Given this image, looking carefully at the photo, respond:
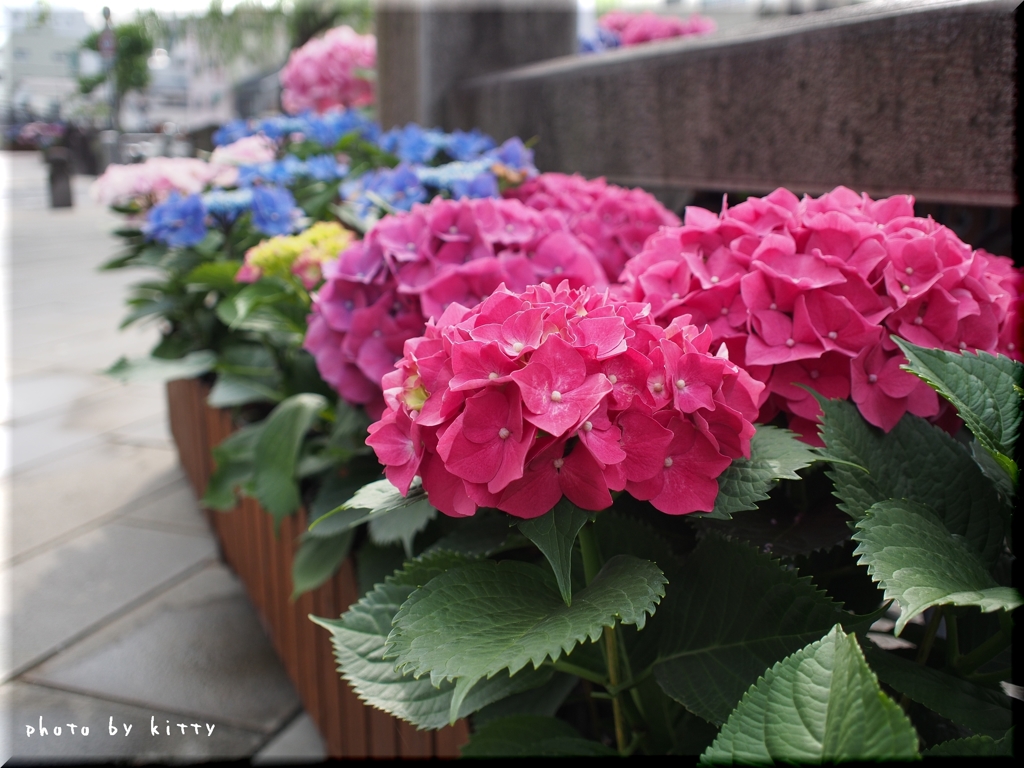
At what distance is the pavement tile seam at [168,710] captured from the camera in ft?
6.38

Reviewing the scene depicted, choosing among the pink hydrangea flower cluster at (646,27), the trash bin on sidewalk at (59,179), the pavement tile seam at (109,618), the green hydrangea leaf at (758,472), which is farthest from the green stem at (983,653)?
the trash bin on sidewalk at (59,179)

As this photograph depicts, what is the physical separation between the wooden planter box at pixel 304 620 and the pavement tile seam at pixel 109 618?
5.0 inches

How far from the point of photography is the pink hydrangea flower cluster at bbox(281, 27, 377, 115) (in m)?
5.31

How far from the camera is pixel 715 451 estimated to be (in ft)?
2.48

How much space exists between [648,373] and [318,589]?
50.4 inches

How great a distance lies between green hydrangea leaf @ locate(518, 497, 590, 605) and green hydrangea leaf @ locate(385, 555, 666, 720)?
Result: 41 millimetres

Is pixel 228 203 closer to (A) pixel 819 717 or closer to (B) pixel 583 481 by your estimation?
(B) pixel 583 481

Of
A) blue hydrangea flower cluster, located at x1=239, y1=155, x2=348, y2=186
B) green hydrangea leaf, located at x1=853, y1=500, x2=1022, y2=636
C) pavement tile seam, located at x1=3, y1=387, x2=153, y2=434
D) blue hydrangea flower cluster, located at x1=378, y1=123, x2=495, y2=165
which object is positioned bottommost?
pavement tile seam, located at x1=3, y1=387, x2=153, y2=434

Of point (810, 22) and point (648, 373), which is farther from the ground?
point (810, 22)


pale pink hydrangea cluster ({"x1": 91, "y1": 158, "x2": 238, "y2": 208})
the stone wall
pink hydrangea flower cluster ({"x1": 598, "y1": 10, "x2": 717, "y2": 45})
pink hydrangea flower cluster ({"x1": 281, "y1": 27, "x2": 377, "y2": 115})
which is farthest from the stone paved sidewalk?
pink hydrangea flower cluster ({"x1": 598, "y1": 10, "x2": 717, "y2": 45})

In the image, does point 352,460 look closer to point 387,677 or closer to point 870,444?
point 387,677

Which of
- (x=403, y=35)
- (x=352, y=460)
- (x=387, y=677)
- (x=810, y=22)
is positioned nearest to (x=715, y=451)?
(x=387, y=677)

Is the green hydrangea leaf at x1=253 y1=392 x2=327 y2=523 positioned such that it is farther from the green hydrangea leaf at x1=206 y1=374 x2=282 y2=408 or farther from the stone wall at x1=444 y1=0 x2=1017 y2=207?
the stone wall at x1=444 y1=0 x2=1017 y2=207

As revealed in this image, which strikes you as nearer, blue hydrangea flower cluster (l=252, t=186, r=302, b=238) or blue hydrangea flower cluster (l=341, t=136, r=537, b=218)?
blue hydrangea flower cluster (l=341, t=136, r=537, b=218)
